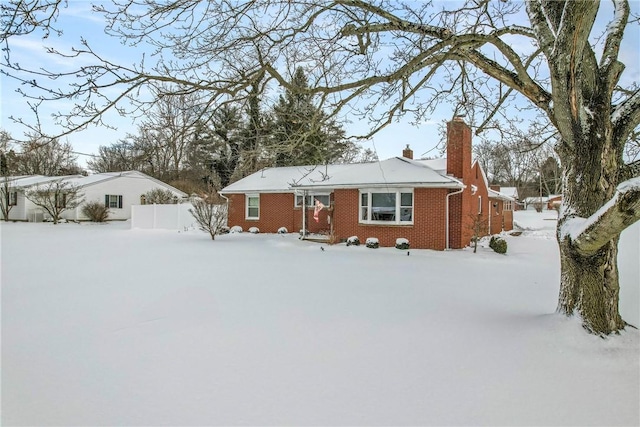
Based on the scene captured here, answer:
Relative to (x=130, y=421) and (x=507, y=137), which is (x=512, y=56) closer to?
(x=507, y=137)

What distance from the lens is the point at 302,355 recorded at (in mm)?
3996

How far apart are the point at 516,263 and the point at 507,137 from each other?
493 centimetres

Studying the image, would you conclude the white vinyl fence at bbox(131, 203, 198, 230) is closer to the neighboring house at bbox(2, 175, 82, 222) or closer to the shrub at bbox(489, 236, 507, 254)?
the neighboring house at bbox(2, 175, 82, 222)

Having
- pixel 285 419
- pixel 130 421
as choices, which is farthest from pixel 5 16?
pixel 285 419

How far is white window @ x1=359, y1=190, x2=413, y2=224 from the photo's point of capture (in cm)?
1451

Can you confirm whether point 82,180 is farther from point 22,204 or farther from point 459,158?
point 459,158

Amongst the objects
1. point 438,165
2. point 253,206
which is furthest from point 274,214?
point 438,165

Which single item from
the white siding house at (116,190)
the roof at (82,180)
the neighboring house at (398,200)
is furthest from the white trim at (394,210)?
the roof at (82,180)

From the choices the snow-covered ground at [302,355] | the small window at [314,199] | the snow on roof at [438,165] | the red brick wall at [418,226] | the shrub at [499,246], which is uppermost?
the snow on roof at [438,165]

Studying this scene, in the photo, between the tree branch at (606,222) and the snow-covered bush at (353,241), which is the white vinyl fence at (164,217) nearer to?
the snow-covered bush at (353,241)

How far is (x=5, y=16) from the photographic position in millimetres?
3832

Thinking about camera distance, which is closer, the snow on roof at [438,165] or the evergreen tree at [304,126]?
the evergreen tree at [304,126]

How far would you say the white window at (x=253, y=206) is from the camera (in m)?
19.7

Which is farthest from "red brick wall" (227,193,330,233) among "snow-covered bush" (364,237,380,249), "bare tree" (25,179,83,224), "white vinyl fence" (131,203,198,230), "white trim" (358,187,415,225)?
"bare tree" (25,179,83,224)
